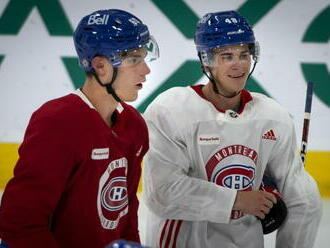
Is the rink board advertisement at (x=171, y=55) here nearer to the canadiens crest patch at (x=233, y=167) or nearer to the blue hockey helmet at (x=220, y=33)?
the blue hockey helmet at (x=220, y=33)

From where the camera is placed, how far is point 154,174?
1.56 metres

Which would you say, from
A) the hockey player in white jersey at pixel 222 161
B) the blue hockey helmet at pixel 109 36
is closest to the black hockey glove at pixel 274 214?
the hockey player in white jersey at pixel 222 161

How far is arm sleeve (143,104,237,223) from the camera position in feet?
5.04

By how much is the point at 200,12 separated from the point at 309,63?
2.46ft

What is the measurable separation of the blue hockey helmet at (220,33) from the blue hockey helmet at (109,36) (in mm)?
322

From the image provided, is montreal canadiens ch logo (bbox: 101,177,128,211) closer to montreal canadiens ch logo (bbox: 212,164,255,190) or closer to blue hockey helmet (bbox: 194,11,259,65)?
montreal canadiens ch logo (bbox: 212,164,255,190)

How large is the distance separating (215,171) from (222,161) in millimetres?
36

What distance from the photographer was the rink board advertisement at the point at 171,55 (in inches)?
136

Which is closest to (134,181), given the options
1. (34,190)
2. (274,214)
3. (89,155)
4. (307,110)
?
(89,155)

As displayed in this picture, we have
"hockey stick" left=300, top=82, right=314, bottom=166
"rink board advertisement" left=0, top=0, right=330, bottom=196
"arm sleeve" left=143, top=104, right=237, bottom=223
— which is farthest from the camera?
"rink board advertisement" left=0, top=0, right=330, bottom=196

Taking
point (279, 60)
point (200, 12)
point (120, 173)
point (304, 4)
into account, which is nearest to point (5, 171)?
point (200, 12)

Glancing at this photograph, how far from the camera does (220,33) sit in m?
1.60

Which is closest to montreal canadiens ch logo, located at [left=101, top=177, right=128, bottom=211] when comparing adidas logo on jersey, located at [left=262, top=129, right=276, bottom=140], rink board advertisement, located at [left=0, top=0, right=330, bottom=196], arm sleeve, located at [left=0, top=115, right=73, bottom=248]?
arm sleeve, located at [left=0, top=115, right=73, bottom=248]

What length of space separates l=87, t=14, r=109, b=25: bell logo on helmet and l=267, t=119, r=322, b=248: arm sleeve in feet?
2.15
